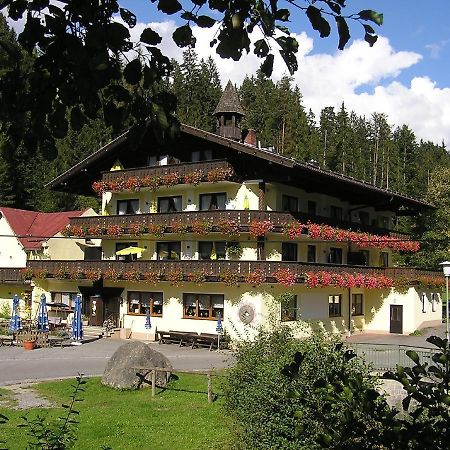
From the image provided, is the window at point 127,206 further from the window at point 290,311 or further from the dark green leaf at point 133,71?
the dark green leaf at point 133,71

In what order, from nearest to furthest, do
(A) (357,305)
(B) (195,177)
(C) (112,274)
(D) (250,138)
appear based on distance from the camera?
(B) (195,177) → (C) (112,274) → (D) (250,138) → (A) (357,305)

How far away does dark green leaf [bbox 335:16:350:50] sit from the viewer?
8.23 feet

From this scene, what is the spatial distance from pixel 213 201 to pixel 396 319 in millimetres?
14284

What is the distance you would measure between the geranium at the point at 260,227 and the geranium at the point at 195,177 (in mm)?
3916

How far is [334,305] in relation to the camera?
35.6 m

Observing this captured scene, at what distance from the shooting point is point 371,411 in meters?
2.43

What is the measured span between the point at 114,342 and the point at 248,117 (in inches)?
2036

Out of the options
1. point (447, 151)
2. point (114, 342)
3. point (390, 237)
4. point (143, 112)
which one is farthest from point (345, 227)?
point (447, 151)

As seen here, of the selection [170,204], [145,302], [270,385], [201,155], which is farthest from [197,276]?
[270,385]

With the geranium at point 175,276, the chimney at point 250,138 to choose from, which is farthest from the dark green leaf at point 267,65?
the chimney at point 250,138

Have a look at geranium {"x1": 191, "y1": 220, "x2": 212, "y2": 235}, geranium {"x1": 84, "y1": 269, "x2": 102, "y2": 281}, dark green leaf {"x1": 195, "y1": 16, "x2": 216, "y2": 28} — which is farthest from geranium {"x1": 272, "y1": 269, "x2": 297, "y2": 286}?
dark green leaf {"x1": 195, "y1": 16, "x2": 216, "y2": 28}

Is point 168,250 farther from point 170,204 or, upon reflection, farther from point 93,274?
point 93,274

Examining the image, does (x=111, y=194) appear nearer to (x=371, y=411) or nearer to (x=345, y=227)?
(x=345, y=227)

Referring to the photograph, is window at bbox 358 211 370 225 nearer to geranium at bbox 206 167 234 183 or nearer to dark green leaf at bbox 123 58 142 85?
geranium at bbox 206 167 234 183
